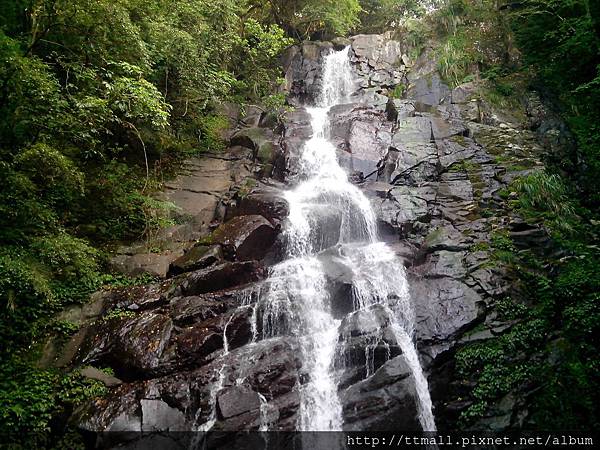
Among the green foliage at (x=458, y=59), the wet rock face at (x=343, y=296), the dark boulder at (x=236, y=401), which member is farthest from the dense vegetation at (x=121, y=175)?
the green foliage at (x=458, y=59)

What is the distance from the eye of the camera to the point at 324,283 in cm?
887

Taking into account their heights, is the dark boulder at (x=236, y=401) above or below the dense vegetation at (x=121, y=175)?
below

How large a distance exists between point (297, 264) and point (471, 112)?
9.66 metres

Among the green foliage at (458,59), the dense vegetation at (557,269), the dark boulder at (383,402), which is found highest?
the green foliage at (458,59)

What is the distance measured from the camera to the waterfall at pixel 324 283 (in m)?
6.82

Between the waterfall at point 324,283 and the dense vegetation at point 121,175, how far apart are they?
207 centimetres

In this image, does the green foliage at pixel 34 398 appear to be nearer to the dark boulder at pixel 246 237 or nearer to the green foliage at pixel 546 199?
the dark boulder at pixel 246 237

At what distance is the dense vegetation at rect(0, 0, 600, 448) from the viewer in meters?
6.51

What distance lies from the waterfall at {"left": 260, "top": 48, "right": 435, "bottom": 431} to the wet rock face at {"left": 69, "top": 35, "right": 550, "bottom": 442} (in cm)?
20

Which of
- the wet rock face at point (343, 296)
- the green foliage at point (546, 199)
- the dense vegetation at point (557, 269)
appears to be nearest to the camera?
the dense vegetation at point (557, 269)

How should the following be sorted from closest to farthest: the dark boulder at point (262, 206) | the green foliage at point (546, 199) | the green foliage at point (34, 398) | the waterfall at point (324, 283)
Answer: the green foliage at point (34, 398) < the waterfall at point (324, 283) < the green foliage at point (546, 199) < the dark boulder at point (262, 206)

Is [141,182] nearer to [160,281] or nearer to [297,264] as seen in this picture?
[160,281]

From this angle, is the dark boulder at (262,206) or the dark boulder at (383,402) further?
the dark boulder at (262,206)

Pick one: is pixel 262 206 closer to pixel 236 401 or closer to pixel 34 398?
pixel 236 401
